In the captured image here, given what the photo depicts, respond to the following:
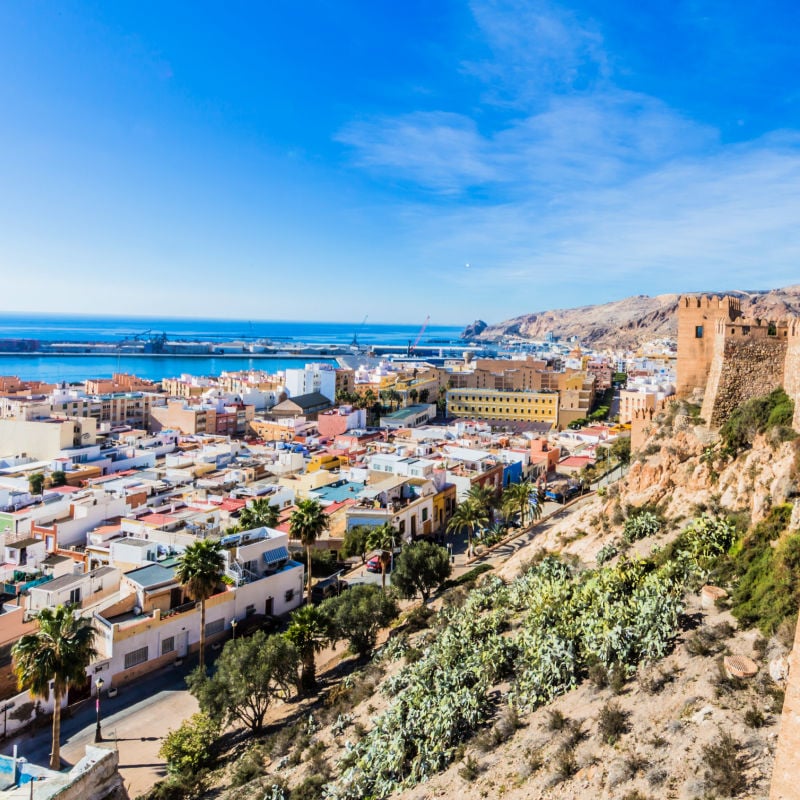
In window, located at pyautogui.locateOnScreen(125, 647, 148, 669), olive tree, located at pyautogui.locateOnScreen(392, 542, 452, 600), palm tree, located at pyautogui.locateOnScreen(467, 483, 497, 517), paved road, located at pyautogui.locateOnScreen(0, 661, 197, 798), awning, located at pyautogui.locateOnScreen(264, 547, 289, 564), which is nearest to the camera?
paved road, located at pyautogui.locateOnScreen(0, 661, 197, 798)

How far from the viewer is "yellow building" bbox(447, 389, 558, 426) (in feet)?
247

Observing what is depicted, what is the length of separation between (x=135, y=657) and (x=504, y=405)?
61742 mm

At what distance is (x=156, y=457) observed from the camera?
4597cm

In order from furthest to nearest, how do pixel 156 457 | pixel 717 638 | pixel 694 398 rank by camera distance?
pixel 156 457 < pixel 694 398 < pixel 717 638

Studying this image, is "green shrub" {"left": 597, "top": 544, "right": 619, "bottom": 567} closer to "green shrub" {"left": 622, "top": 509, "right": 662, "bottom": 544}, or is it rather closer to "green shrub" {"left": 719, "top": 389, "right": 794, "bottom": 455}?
"green shrub" {"left": 622, "top": 509, "right": 662, "bottom": 544}

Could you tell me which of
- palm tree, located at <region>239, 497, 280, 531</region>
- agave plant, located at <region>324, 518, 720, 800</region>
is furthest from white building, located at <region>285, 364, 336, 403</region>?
agave plant, located at <region>324, 518, 720, 800</region>

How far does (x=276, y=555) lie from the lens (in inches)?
953

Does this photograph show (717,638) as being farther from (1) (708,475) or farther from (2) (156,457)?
(2) (156,457)

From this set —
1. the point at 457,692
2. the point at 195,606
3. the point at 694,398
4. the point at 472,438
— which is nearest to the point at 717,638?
the point at 457,692

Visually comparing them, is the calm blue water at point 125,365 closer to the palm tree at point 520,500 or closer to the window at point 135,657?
the palm tree at point 520,500

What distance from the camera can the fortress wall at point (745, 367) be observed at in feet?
59.9

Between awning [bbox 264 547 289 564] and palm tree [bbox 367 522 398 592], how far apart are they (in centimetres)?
361

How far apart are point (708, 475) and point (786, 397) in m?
2.75

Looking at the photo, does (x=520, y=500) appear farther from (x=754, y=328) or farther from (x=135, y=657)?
(x=135, y=657)
